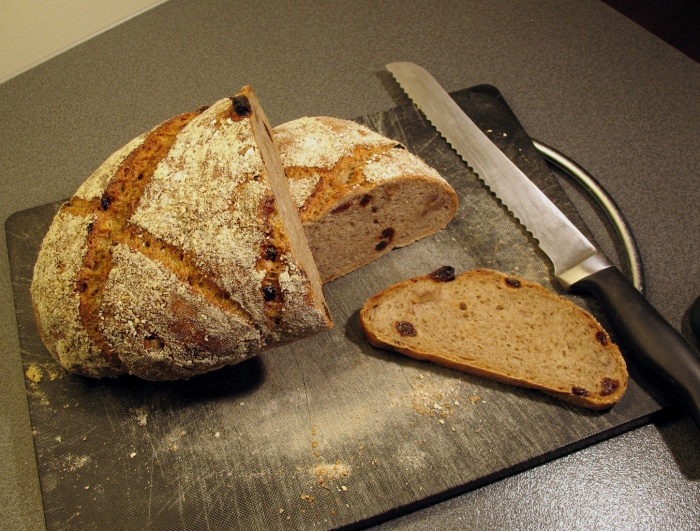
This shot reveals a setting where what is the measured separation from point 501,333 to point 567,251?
15.8 inches

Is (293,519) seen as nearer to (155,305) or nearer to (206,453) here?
(206,453)

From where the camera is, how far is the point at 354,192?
1713mm

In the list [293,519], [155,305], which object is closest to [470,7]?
[155,305]

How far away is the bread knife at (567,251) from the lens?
1.56 metres

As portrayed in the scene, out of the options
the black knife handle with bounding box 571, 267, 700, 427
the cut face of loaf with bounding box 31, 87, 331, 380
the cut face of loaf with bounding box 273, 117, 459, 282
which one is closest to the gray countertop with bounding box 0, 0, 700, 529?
the black knife handle with bounding box 571, 267, 700, 427

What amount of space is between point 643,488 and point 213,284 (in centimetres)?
136

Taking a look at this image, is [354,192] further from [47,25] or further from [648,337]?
[47,25]

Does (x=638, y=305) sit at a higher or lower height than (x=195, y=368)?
lower

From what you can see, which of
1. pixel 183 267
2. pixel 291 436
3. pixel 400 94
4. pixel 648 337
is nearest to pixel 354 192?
pixel 183 267

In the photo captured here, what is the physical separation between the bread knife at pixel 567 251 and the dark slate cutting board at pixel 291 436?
10cm

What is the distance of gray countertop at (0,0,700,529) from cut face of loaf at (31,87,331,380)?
22.7 inches

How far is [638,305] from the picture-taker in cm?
167

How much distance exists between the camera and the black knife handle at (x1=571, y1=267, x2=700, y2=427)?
1.54 m

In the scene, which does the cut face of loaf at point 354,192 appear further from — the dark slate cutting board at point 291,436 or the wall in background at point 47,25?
the wall in background at point 47,25
